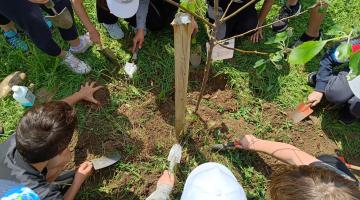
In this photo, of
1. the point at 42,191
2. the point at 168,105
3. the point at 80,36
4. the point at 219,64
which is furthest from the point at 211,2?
the point at 42,191

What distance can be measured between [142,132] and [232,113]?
69 cm

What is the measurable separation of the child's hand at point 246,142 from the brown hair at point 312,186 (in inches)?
25.9

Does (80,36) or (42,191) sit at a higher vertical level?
(80,36)

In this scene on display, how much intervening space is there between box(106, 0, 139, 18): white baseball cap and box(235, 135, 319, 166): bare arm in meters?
1.16

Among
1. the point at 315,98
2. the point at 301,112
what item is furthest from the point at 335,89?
the point at 301,112

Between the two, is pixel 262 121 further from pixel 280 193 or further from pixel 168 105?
pixel 280 193

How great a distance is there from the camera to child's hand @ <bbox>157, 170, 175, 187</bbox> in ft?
7.29

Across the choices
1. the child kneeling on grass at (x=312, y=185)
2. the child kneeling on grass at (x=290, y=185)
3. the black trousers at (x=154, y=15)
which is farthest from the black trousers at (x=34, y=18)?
the child kneeling on grass at (x=312, y=185)

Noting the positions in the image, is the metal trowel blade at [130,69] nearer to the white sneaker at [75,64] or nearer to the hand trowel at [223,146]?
the white sneaker at [75,64]

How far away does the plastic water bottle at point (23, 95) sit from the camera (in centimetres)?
252

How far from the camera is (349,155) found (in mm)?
2580

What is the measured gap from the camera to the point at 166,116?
2596 mm

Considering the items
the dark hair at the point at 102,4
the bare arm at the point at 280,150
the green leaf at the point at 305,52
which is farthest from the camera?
the dark hair at the point at 102,4

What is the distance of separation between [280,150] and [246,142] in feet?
0.76
